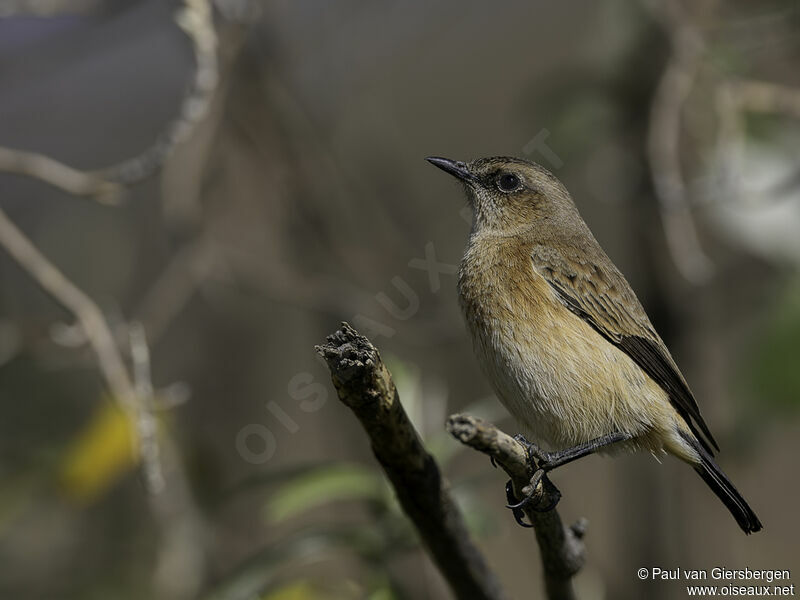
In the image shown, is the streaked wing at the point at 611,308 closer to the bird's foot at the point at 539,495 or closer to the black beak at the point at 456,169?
the black beak at the point at 456,169

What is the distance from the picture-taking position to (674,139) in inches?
163

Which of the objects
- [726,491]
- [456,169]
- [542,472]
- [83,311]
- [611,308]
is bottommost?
[726,491]

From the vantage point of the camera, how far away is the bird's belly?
3.09 meters

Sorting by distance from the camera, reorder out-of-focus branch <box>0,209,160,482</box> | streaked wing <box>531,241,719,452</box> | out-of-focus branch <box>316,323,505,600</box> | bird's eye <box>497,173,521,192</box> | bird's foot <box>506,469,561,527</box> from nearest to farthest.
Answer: out-of-focus branch <box>316,323,505,600</box>
bird's foot <box>506,469,561,527</box>
out-of-focus branch <box>0,209,160,482</box>
streaked wing <box>531,241,719,452</box>
bird's eye <box>497,173,521,192</box>

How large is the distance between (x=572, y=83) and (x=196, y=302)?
2904 mm

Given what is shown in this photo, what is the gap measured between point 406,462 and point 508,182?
1.84 metres

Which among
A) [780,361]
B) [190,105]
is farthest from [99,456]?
[780,361]

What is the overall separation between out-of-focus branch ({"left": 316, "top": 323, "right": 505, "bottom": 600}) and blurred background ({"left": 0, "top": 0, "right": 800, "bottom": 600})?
62cm

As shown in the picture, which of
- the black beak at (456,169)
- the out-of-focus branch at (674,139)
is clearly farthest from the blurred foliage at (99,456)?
the out-of-focus branch at (674,139)

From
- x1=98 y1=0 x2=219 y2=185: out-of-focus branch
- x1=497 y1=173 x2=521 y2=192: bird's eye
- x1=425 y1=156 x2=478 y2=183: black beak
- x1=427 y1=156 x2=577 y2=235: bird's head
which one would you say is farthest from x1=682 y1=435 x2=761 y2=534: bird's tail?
x1=98 y1=0 x2=219 y2=185: out-of-focus branch

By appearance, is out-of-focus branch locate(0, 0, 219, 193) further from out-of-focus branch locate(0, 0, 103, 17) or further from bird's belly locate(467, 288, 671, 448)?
bird's belly locate(467, 288, 671, 448)

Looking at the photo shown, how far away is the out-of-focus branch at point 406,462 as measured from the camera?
6.85ft

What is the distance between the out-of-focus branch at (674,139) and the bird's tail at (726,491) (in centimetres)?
80

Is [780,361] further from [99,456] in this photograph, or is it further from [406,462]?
[99,456]
